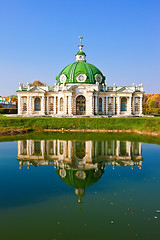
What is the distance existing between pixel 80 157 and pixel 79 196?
26.2ft

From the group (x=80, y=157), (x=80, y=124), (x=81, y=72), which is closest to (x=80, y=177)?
(x=80, y=157)

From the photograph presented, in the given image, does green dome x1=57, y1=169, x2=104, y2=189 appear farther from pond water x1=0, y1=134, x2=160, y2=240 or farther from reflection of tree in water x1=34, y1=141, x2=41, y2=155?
reflection of tree in water x1=34, y1=141, x2=41, y2=155

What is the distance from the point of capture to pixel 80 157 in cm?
1848

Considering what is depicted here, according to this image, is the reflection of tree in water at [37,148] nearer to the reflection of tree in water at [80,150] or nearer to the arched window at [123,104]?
the reflection of tree in water at [80,150]

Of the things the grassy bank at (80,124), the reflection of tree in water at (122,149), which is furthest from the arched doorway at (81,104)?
the reflection of tree in water at (122,149)

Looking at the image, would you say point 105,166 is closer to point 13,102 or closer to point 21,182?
A: point 21,182

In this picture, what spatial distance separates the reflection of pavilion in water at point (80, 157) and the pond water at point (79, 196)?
5cm

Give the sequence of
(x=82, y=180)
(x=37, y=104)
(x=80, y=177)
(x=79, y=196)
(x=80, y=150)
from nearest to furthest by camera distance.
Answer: (x=79, y=196), (x=82, y=180), (x=80, y=177), (x=80, y=150), (x=37, y=104)

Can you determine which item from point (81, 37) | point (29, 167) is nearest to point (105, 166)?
point (29, 167)

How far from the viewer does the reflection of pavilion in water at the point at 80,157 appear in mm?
13648

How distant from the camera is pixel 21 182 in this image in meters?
12.5

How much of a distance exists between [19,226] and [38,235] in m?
0.96

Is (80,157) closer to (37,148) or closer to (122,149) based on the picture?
(122,149)

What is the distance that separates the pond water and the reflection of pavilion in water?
0.17 feet
